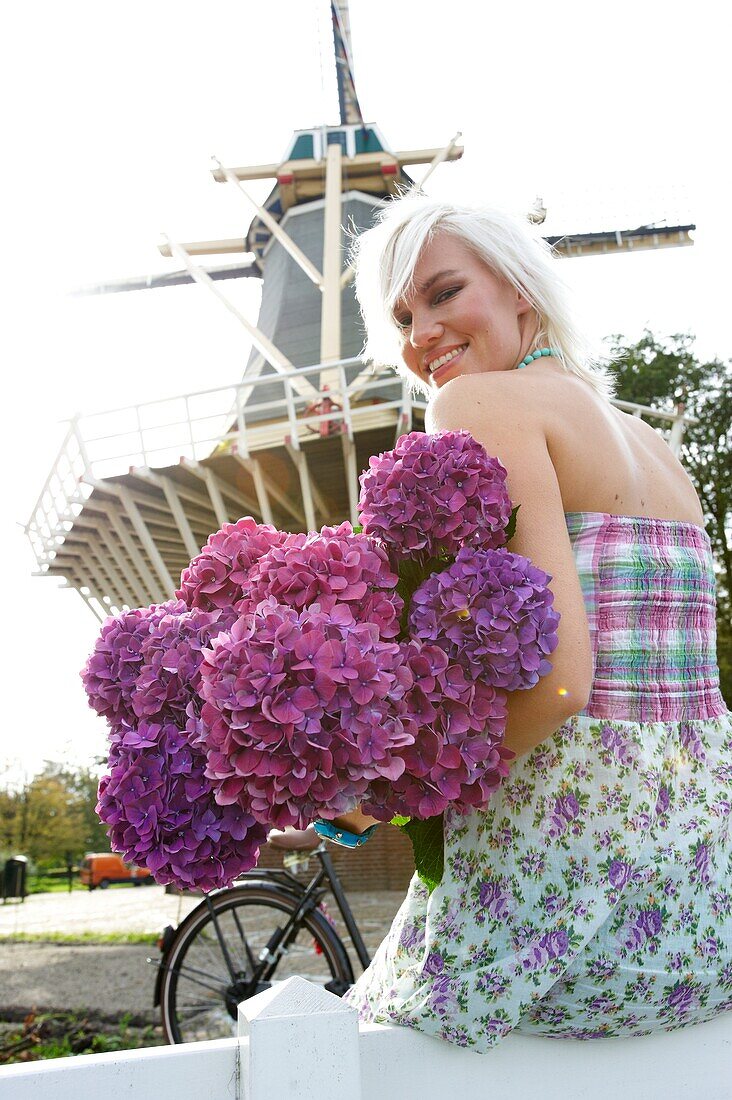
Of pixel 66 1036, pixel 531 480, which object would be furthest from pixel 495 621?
pixel 66 1036

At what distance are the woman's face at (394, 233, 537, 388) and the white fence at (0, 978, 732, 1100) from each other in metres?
0.95

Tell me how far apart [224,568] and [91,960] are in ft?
21.4

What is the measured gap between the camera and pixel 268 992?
108 cm

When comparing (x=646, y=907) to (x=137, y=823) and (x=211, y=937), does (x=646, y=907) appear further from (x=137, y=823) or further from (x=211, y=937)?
(x=211, y=937)

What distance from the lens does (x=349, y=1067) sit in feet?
3.41

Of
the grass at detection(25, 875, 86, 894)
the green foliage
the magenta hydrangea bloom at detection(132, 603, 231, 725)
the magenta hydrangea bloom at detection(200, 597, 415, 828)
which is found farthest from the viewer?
the grass at detection(25, 875, 86, 894)

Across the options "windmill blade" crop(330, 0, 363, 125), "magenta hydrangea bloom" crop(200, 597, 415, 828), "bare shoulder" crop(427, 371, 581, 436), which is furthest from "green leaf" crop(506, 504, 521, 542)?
"windmill blade" crop(330, 0, 363, 125)

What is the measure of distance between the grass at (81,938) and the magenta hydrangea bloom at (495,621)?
762 centimetres

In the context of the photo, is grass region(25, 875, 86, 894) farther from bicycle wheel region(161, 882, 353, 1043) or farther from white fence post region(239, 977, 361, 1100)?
white fence post region(239, 977, 361, 1100)

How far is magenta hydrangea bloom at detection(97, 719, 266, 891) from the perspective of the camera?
3.70ft

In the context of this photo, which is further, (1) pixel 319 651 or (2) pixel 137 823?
(2) pixel 137 823

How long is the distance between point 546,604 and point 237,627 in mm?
351

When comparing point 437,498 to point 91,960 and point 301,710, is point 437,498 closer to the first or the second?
point 301,710

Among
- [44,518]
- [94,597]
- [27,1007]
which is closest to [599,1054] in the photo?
[27,1007]
